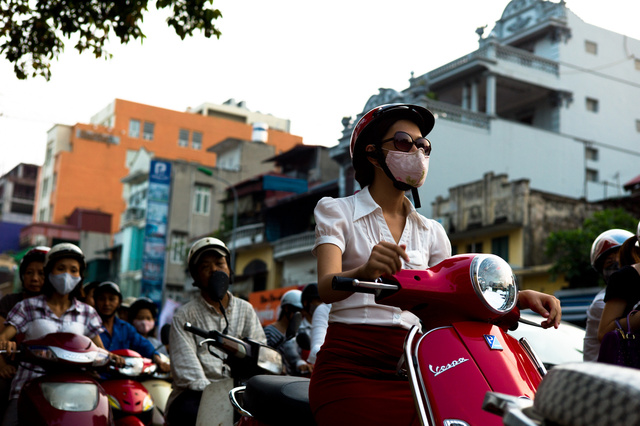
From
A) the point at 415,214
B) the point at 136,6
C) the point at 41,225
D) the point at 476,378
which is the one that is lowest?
the point at 476,378

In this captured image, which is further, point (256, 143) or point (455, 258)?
point (256, 143)

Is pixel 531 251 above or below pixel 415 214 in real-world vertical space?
above

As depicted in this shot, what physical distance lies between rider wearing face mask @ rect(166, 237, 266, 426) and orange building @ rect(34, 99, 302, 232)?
66.6m

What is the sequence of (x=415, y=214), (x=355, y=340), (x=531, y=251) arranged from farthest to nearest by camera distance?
1. (x=531, y=251)
2. (x=415, y=214)
3. (x=355, y=340)

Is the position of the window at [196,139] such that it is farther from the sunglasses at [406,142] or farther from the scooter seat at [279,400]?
the sunglasses at [406,142]

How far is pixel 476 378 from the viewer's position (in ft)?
7.55

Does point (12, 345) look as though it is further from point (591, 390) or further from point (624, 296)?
point (591, 390)

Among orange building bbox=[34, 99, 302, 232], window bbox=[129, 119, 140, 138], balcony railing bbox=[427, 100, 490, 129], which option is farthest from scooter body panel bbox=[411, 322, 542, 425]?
window bbox=[129, 119, 140, 138]

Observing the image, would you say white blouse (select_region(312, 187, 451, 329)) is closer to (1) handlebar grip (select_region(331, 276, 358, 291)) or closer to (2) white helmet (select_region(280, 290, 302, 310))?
(1) handlebar grip (select_region(331, 276, 358, 291))

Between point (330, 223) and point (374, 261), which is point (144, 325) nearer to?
point (330, 223)

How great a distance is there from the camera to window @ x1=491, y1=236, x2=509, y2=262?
32.5m

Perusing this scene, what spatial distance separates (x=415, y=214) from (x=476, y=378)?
96 cm

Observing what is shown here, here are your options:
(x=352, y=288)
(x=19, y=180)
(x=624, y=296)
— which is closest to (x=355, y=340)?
(x=352, y=288)

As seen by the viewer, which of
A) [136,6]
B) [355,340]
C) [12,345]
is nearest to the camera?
[355,340]
